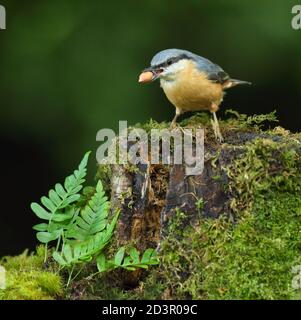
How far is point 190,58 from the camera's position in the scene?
4199mm

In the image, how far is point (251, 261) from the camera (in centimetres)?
322

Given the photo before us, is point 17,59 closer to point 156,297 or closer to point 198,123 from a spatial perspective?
point 198,123

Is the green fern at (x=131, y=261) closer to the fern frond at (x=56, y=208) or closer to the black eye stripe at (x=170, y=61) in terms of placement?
the fern frond at (x=56, y=208)

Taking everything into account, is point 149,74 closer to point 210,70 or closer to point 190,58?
point 190,58

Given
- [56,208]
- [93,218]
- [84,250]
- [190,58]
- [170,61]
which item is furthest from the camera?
[190,58]

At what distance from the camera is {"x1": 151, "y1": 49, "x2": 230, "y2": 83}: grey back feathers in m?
4.05

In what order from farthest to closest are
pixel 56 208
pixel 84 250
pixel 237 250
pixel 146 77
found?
pixel 146 77 → pixel 56 208 → pixel 84 250 → pixel 237 250

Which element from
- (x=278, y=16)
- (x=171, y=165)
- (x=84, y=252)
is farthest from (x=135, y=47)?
(x=84, y=252)

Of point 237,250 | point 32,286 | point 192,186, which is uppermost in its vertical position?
point 192,186

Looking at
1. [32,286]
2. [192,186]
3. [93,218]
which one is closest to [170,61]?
[192,186]

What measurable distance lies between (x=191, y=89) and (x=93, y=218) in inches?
40.2

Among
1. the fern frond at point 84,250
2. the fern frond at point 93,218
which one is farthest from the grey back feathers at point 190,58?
the fern frond at point 84,250

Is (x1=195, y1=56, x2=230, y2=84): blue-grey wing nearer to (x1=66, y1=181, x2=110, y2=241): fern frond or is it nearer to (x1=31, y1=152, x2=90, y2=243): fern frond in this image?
(x1=31, y1=152, x2=90, y2=243): fern frond
